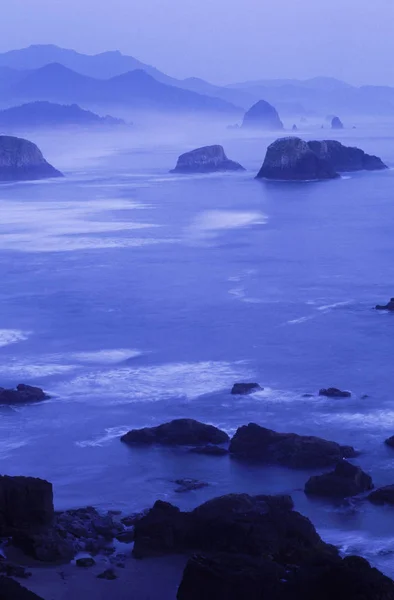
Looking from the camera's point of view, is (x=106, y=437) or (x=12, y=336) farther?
(x=12, y=336)

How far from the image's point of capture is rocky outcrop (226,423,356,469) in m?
20.2

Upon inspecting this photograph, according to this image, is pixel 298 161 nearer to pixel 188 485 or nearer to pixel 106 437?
pixel 106 437

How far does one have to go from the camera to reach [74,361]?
2820 cm

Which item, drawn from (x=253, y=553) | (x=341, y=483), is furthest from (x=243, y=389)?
(x=253, y=553)

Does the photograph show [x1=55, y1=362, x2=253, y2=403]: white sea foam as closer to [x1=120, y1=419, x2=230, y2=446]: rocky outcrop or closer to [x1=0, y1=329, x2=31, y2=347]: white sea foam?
[x1=120, y1=419, x2=230, y2=446]: rocky outcrop

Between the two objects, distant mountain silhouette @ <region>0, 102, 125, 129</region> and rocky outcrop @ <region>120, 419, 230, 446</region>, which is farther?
distant mountain silhouette @ <region>0, 102, 125, 129</region>

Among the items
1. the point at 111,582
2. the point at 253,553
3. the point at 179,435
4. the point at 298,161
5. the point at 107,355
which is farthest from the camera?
the point at 298,161

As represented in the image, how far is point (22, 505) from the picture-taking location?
1664 centimetres

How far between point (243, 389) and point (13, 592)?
12.2 meters

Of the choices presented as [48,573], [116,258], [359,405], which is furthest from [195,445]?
[116,258]

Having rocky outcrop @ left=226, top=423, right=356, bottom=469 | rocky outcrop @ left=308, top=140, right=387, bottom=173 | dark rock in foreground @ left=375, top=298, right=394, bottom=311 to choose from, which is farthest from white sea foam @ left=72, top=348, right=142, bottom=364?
rocky outcrop @ left=308, top=140, right=387, bottom=173

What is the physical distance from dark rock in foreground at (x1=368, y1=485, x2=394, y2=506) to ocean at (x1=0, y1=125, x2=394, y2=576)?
0.90 ft

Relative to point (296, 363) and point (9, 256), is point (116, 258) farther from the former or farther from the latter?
point (296, 363)

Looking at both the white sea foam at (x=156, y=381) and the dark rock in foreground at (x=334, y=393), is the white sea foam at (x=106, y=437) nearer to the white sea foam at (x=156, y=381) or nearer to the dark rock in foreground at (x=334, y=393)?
the white sea foam at (x=156, y=381)
